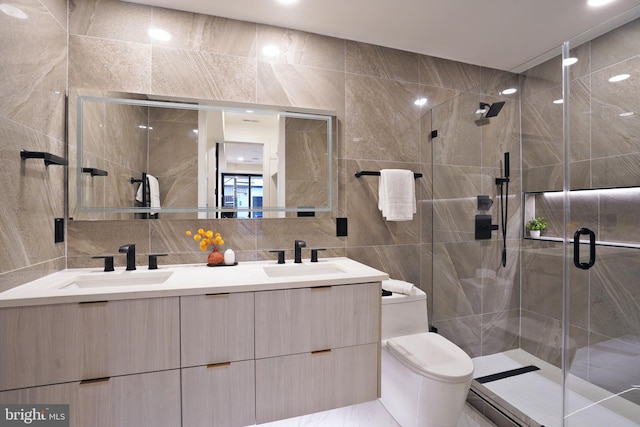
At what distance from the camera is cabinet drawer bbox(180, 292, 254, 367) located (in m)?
1.20

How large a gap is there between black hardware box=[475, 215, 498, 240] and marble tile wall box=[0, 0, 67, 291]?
2583 millimetres

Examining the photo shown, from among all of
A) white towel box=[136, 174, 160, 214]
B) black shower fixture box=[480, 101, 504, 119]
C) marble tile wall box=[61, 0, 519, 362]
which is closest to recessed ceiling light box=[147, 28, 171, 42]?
marble tile wall box=[61, 0, 519, 362]

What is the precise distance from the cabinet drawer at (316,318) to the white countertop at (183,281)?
0.05 meters

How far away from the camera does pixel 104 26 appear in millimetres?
1593

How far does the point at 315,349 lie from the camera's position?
1.35m

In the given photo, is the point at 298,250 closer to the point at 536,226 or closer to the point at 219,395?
the point at 219,395

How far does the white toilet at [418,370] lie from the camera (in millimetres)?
1434

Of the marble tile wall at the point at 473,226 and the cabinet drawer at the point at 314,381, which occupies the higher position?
the marble tile wall at the point at 473,226

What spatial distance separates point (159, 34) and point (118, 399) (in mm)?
1853

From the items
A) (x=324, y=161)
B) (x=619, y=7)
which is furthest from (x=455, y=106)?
(x=324, y=161)

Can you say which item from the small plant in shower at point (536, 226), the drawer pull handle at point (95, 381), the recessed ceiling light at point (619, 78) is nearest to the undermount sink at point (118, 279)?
the drawer pull handle at point (95, 381)

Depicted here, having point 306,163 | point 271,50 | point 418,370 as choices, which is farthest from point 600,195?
point 271,50

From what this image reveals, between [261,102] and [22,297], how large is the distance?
147cm

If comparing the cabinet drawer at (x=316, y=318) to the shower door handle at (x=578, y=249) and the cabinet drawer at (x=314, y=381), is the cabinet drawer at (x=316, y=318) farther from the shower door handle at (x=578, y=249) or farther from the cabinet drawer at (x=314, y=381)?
the shower door handle at (x=578, y=249)
